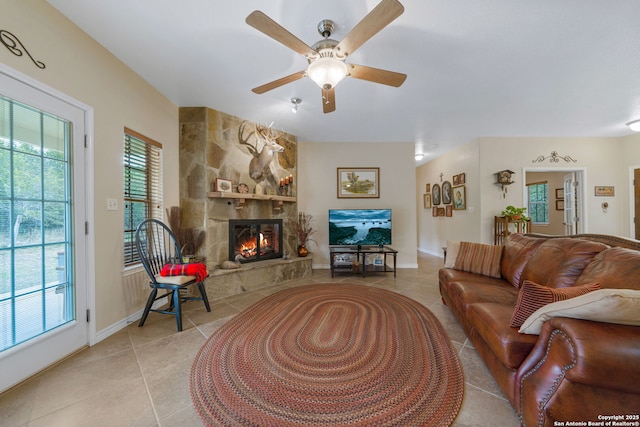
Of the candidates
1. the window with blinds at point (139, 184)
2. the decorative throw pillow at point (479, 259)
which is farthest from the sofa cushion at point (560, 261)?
the window with blinds at point (139, 184)

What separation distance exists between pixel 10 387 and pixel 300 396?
1.82 meters

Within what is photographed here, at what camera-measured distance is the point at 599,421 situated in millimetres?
955

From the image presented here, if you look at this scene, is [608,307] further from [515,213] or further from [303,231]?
[515,213]

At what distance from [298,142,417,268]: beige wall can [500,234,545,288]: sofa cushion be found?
2.28 m

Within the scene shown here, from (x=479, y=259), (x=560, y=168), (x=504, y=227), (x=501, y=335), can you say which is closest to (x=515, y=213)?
(x=504, y=227)

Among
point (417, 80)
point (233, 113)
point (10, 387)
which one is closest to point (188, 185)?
point (233, 113)

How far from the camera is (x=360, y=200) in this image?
4.81 meters

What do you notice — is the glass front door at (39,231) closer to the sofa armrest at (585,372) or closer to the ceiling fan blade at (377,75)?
the ceiling fan blade at (377,75)

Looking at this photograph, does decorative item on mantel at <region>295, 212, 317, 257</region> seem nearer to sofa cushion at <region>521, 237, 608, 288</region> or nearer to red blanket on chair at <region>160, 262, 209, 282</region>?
red blanket on chair at <region>160, 262, 209, 282</region>

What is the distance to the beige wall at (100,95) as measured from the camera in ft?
5.23

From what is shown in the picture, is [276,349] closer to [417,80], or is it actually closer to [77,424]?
[77,424]

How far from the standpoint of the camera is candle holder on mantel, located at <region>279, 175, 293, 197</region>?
13.7 ft

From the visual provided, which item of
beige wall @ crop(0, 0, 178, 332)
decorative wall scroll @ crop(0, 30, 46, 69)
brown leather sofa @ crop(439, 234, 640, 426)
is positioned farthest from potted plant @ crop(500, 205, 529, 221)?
decorative wall scroll @ crop(0, 30, 46, 69)

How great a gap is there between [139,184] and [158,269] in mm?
972
